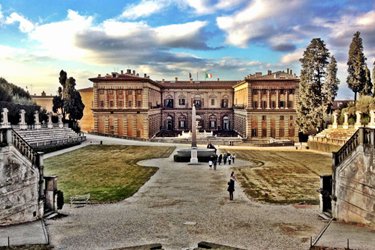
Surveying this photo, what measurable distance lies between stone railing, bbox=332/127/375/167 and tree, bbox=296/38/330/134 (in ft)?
129

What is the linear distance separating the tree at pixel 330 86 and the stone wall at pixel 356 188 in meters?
40.5

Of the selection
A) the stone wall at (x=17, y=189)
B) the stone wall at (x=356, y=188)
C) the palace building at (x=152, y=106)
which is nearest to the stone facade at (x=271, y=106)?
the palace building at (x=152, y=106)

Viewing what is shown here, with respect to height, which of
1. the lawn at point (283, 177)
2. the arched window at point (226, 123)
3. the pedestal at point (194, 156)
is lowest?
the lawn at point (283, 177)

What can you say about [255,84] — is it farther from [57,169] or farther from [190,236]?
[190,236]

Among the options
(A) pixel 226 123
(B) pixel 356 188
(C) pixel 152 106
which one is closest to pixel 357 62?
(C) pixel 152 106

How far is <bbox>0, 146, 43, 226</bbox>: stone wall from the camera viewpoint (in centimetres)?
1653

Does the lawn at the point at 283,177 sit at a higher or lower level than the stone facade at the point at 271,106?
lower

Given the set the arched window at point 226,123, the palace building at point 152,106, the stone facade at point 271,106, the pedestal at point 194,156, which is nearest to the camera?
the pedestal at point 194,156

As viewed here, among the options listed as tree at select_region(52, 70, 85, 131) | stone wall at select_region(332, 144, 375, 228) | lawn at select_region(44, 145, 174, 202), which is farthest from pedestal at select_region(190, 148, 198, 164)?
tree at select_region(52, 70, 85, 131)

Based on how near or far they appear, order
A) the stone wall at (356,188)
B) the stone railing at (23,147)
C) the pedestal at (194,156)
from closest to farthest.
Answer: the stone wall at (356,188)
the stone railing at (23,147)
the pedestal at (194,156)

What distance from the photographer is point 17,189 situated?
17203mm

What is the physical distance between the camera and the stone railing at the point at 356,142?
16.7 metres

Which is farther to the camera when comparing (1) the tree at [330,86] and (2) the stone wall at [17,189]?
(1) the tree at [330,86]

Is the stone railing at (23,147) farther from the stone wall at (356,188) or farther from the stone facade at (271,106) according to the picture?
the stone facade at (271,106)
